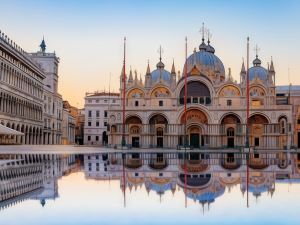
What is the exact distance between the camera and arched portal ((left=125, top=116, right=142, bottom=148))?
71312 mm

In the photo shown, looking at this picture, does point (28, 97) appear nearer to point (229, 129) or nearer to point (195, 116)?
point (195, 116)

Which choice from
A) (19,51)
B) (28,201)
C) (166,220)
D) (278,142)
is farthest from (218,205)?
(278,142)

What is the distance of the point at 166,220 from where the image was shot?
7.43 metres

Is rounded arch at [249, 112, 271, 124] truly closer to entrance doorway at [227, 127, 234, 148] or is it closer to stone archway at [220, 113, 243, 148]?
stone archway at [220, 113, 243, 148]

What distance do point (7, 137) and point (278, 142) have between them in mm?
41834

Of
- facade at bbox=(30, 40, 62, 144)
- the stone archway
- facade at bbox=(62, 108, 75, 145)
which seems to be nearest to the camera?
the stone archway

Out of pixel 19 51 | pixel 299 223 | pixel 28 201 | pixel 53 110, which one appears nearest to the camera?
pixel 299 223

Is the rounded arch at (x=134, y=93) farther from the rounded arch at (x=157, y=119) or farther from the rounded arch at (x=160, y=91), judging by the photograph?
the rounded arch at (x=157, y=119)

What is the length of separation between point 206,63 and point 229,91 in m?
11.7

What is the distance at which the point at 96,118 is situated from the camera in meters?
108

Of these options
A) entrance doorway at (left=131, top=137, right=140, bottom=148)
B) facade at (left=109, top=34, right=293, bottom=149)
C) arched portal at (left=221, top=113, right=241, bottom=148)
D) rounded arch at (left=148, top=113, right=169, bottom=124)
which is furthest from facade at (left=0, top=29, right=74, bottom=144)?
arched portal at (left=221, top=113, right=241, bottom=148)

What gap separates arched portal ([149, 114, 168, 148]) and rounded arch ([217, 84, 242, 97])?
34.9ft

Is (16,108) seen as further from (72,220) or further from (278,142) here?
(72,220)

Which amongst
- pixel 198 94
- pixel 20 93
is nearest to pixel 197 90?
pixel 198 94
